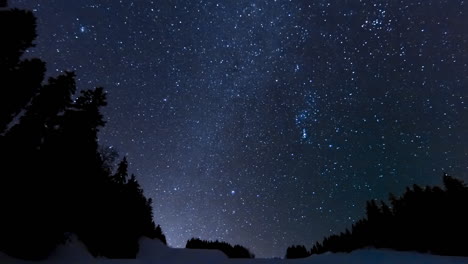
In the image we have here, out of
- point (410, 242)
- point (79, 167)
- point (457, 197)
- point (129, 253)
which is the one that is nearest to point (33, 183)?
point (79, 167)

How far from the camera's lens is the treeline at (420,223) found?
85.9ft

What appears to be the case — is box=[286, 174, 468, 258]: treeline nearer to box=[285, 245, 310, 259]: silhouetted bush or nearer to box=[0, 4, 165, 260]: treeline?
box=[285, 245, 310, 259]: silhouetted bush

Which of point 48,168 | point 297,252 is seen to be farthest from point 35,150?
point 297,252

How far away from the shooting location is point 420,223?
27906 mm

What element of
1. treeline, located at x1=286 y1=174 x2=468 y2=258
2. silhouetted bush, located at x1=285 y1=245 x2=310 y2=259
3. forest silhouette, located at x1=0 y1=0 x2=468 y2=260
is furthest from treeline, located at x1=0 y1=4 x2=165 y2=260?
silhouetted bush, located at x1=285 y1=245 x2=310 y2=259

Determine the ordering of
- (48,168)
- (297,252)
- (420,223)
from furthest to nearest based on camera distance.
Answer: (297,252) < (420,223) < (48,168)

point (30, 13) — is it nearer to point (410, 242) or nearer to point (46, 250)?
point (46, 250)

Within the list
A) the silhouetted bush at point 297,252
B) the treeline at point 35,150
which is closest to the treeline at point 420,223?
the silhouetted bush at point 297,252

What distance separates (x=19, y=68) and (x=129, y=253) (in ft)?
44.3

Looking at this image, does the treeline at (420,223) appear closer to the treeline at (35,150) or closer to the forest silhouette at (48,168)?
the forest silhouette at (48,168)

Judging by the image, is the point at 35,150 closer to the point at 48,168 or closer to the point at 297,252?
the point at 48,168

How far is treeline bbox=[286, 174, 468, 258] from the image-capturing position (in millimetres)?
26188

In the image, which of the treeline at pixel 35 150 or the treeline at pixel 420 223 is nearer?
the treeline at pixel 35 150

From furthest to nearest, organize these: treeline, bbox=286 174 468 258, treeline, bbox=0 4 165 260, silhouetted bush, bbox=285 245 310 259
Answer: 1. silhouetted bush, bbox=285 245 310 259
2. treeline, bbox=286 174 468 258
3. treeline, bbox=0 4 165 260
